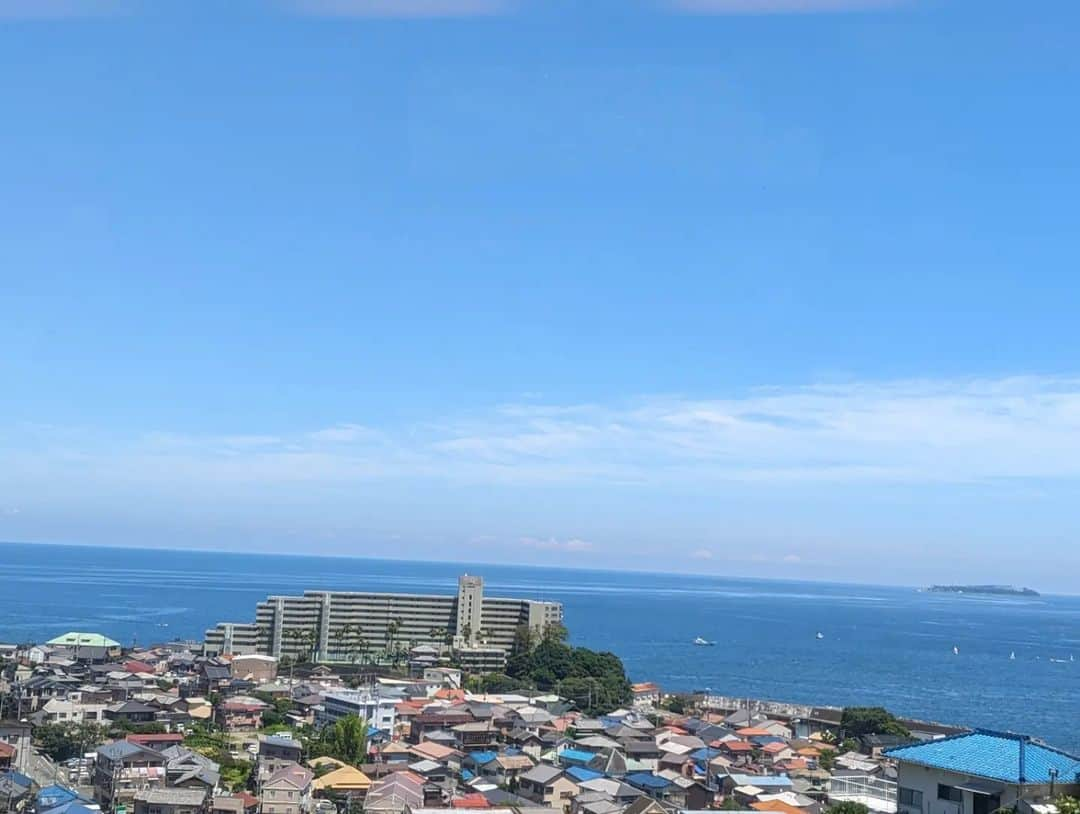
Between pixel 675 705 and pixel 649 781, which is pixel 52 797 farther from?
pixel 675 705

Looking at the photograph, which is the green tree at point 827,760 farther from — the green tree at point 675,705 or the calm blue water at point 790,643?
the calm blue water at point 790,643

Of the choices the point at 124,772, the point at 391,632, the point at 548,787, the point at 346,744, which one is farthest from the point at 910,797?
the point at 391,632

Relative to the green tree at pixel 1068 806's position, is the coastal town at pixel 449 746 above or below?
below

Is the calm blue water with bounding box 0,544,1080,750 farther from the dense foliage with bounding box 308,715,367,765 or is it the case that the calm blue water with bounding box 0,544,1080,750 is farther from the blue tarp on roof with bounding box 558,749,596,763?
the dense foliage with bounding box 308,715,367,765

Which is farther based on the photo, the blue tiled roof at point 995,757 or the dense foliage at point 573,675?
the dense foliage at point 573,675

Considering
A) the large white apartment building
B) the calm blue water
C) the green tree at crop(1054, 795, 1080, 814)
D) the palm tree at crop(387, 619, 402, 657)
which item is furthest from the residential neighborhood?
the calm blue water

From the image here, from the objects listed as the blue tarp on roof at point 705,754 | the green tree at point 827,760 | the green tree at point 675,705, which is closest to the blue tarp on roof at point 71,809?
the blue tarp on roof at point 705,754

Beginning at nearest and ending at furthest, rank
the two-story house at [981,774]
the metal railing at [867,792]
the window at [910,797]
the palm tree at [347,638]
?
the two-story house at [981,774], the window at [910,797], the metal railing at [867,792], the palm tree at [347,638]
